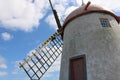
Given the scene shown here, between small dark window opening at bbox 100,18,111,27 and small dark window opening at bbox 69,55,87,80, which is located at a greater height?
small dark window opening at bbox 100,18,111,27

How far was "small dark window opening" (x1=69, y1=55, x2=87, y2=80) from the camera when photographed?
10.5 metres

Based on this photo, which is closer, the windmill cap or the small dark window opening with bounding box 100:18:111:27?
the small dark window opening with bounding box 100:18:111:27

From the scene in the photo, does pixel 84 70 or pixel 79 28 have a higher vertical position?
pixel 79 28

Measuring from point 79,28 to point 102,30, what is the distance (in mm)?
1541

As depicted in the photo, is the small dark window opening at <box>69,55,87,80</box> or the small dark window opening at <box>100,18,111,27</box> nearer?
the small dark window opening at <box>69,55,87,80</box>

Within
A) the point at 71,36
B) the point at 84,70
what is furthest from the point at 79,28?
the point at 84,70

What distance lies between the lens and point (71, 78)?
10.8m

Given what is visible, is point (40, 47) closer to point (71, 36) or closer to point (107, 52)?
point (71, 36)

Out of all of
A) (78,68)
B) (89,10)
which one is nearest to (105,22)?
(89,10)

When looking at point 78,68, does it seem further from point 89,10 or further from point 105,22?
point 89,10

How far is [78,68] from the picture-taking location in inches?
427

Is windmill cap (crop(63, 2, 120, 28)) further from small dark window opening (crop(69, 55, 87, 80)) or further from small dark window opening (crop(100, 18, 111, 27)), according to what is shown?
small dark window opening (crop(69, 55, 87, 80))

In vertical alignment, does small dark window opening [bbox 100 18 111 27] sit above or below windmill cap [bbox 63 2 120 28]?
below

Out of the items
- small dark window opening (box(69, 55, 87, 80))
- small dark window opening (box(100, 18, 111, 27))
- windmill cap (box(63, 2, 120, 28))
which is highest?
windmill cap (box(63, 2, 120, 28))
